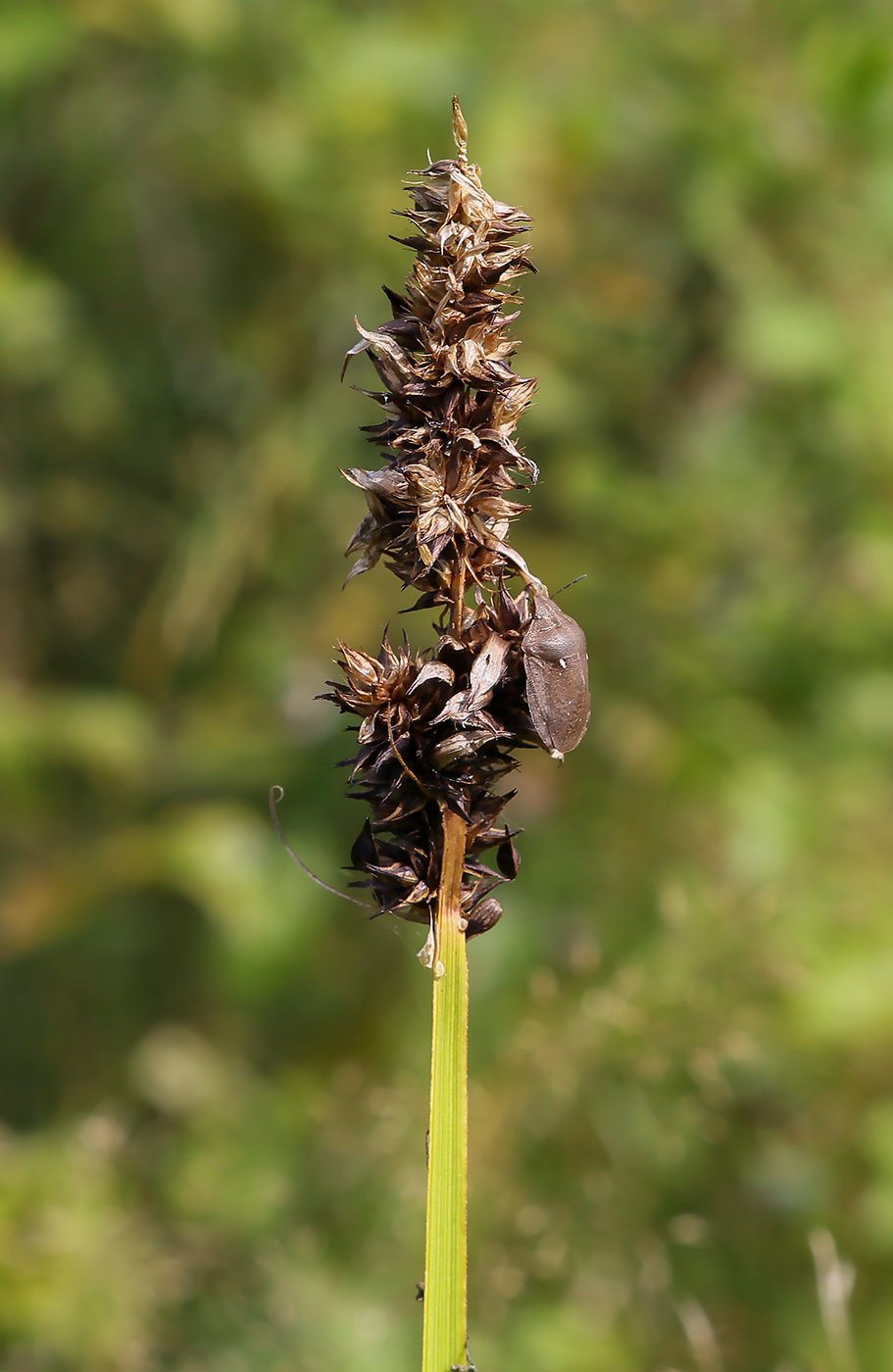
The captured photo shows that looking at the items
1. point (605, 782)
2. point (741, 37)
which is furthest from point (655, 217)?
point (605, 782)

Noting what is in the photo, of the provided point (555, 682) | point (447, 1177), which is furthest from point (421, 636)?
point (447, 1177)

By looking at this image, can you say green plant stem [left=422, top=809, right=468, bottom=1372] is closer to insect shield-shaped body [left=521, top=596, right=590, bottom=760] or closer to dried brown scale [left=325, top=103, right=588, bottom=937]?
dried brown scale [left=325, top=103, right=588, bottom=937]

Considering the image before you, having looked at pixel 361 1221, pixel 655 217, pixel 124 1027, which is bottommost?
pixel 361 1221

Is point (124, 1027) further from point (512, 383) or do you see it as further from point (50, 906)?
point (512, 383)

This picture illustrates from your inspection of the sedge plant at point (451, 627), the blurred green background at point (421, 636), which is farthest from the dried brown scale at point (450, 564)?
the blurred green background at point (421, 636)

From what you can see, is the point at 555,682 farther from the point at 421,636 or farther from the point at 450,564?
the point at 421,636

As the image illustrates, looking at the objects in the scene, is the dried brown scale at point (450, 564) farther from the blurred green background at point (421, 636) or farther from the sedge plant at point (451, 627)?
the blurred green background at point (421, 636)
